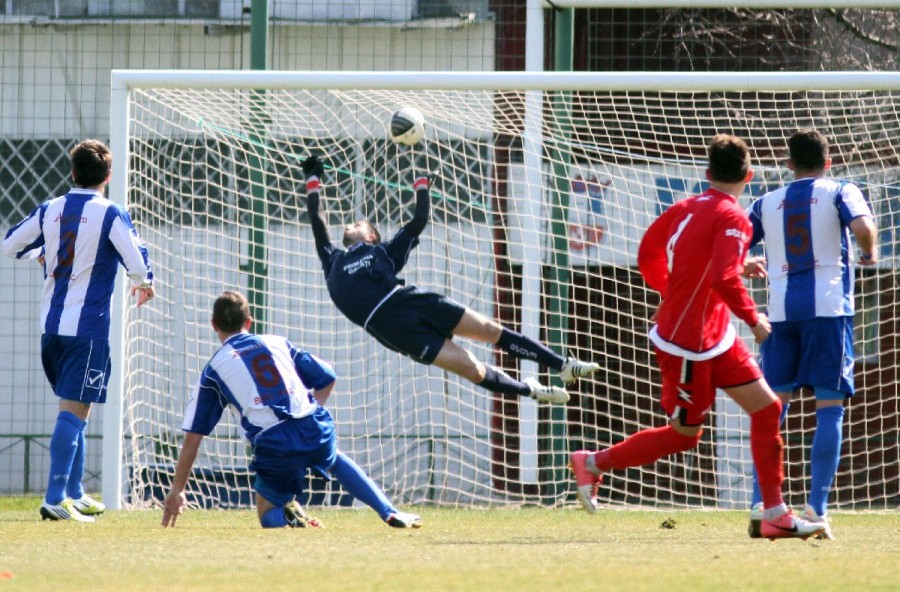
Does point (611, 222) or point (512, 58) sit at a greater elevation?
point (512, 58)

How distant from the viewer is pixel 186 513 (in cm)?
820

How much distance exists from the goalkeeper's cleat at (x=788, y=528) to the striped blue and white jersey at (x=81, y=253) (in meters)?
3.28

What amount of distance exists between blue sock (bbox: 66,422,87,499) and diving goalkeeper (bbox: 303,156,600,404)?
1.51m

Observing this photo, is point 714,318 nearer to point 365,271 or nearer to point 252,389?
point 252,389

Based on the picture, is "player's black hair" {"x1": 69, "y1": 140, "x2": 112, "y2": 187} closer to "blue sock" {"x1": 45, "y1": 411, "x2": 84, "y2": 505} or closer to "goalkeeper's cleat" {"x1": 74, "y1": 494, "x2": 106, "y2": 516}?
"blue sock" {"x1": 45, "y1": 411, "x2": 84, "y2": 505}

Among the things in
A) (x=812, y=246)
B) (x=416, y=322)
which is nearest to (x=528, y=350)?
(x=416, y=322)

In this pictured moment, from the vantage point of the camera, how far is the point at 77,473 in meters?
6.98

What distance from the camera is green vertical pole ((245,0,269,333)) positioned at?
8.93 metres

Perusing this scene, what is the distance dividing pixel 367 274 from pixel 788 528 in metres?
2.85

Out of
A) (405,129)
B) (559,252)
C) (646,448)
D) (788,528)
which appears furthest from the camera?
(559,252)

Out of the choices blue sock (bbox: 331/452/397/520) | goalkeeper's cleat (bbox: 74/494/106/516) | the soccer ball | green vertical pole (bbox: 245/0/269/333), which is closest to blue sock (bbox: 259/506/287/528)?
blue sock (bbox: 331/452/397/520)

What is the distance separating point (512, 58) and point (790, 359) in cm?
695

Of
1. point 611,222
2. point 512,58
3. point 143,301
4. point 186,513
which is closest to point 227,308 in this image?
point 143,301

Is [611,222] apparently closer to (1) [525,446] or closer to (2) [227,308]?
(1) [525,446]
